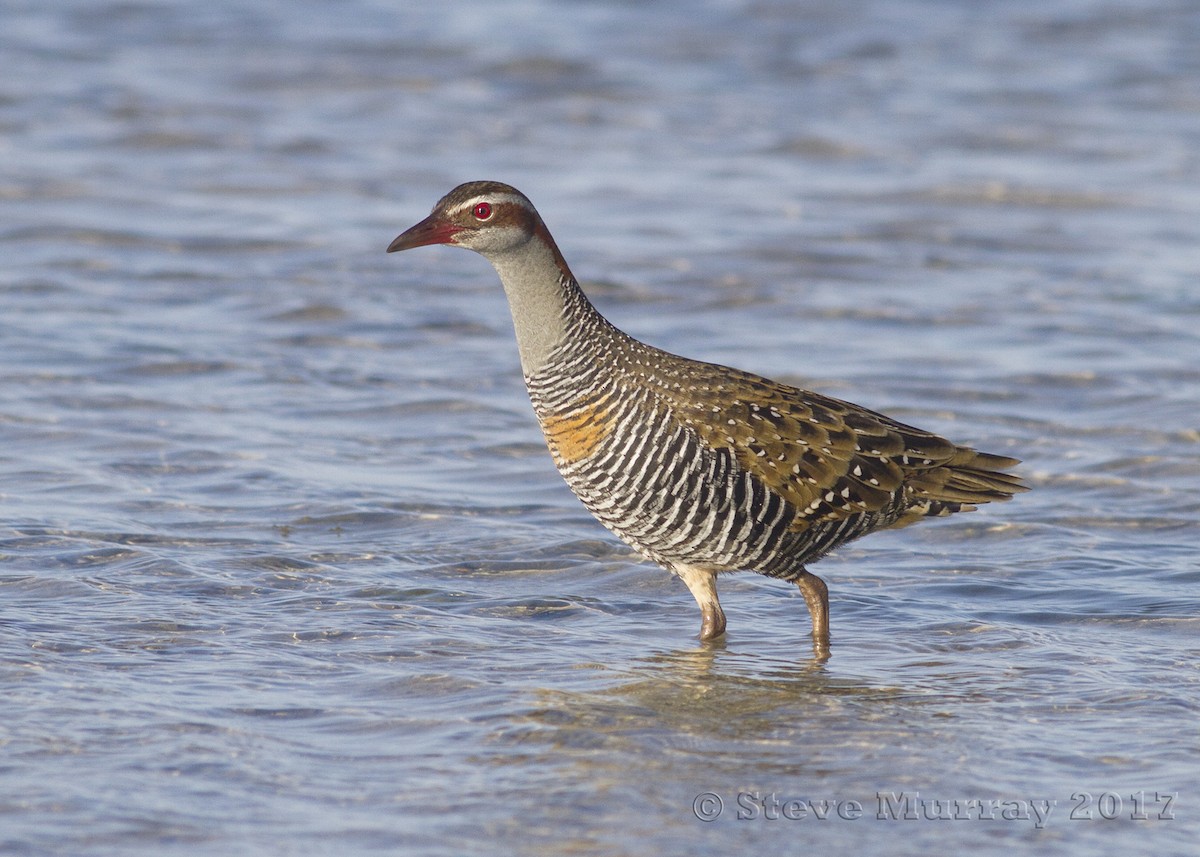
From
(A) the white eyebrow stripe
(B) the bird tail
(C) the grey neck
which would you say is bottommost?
(B) the bird tail

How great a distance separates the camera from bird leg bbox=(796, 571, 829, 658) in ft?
27.2

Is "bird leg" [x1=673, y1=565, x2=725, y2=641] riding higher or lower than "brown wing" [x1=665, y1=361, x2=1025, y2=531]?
lower

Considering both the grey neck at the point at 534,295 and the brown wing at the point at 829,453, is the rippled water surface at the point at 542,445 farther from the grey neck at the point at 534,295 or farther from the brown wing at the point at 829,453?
the grey neck at the point at 534,295

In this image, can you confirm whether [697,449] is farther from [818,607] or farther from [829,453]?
[818,607]

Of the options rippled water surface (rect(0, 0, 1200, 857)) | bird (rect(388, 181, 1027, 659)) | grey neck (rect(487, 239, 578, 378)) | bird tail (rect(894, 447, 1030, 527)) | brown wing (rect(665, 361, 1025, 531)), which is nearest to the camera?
rippled water surface (rect(0, 0, 1200, 857))

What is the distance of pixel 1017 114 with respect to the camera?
2103cm

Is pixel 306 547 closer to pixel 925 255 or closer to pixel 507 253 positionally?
pixel 507 253

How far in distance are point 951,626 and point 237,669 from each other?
11.3 ft

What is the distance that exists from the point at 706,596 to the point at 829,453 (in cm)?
90

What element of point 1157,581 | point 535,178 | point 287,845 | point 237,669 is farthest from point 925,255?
point 287,845

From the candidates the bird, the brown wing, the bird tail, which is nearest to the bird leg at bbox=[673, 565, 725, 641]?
the bird

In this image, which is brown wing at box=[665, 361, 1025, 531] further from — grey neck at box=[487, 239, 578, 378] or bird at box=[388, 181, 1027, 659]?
grey neck at box=[487, 239, 578, 378]

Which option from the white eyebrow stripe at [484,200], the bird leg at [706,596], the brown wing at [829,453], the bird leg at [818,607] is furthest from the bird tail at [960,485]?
the white eyebrow stripe at [484,200]

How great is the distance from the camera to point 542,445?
11.3 m
